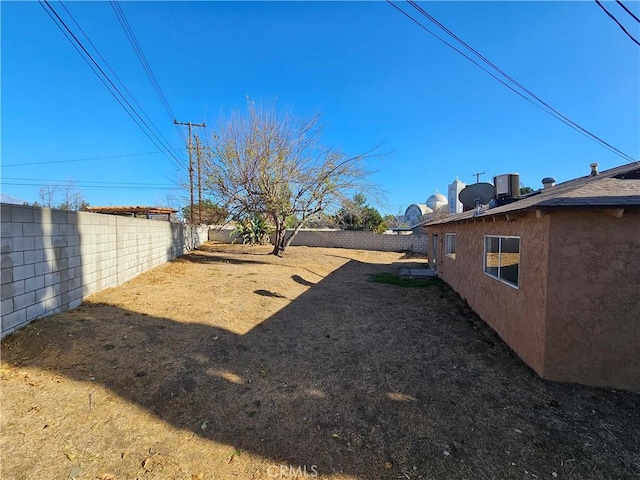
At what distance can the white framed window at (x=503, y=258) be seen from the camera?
478cm

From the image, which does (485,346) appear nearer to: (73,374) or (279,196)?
(73,374)

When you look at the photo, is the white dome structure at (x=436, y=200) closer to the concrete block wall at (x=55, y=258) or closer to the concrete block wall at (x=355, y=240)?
the concrete block wall at (x=355, y=240)

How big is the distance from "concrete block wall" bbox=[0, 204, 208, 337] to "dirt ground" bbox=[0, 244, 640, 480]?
0.31 meters

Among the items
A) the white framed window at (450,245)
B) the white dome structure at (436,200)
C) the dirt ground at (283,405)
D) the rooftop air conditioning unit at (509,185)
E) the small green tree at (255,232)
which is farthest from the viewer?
the white dome structure at (436,200)

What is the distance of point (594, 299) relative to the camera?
3.67 metres

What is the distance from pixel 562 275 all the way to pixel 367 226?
23.4 metres

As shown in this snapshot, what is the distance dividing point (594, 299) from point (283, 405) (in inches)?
151

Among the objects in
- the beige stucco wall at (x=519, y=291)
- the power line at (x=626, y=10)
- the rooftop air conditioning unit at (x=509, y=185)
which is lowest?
the beige stucco wall at (x=519, y=291)

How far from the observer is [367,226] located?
27.1 meters

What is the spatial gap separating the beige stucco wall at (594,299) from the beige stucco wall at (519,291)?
0.14 m

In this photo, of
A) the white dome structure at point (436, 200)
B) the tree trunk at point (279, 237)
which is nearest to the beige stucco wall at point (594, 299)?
the tree trunk at point (279, 237)

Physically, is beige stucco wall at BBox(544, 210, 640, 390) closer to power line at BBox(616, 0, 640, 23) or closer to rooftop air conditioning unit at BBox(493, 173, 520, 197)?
power line at BBox(616, 0, 640, 23)

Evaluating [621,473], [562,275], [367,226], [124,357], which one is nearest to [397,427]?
[621,473]

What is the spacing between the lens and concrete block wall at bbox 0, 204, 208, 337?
12.6ft
